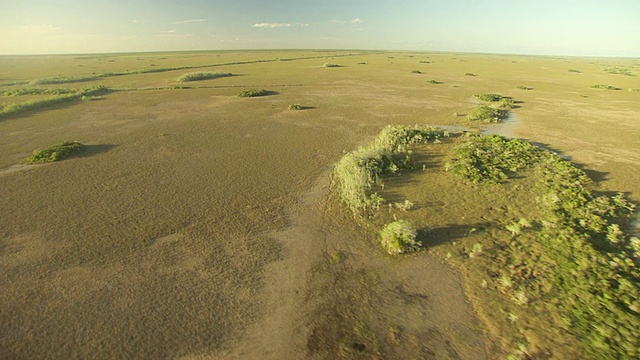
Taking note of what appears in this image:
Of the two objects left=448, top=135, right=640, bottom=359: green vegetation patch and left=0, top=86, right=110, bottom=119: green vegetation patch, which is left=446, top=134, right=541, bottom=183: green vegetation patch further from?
left=0, top=86, right=110, bottom=119: green vegetation patch

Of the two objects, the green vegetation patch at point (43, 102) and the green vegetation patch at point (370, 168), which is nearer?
the green vegetation patch at point (370, 168)

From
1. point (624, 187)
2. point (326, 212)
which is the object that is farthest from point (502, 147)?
point (326, 212)

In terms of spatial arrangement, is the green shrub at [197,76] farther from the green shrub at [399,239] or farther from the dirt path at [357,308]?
the green shrub at [399,239]

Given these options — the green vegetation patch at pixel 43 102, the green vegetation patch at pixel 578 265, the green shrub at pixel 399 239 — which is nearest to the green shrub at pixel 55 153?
the green vegetation patch at pixel 43 102

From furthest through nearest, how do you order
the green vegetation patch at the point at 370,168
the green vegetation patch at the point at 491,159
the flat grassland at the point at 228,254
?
the green vegetation patch at the point at 491,159 → the green vegetation patch at the point at 370,168 → the flat grassland at the point at 228,254

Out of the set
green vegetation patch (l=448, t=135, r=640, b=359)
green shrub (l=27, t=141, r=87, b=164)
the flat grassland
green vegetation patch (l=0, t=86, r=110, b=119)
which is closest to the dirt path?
the flat grassland

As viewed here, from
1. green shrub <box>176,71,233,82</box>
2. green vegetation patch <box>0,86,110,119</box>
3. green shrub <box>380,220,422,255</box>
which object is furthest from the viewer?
green shrub <box>176,71,233,82</box>

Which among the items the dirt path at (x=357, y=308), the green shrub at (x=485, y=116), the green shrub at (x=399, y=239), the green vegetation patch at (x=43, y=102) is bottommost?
the dirt path at (x=357, y=308)

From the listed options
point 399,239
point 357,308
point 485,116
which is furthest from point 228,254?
point 485,116

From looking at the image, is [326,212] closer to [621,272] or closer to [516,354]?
[516,354]
